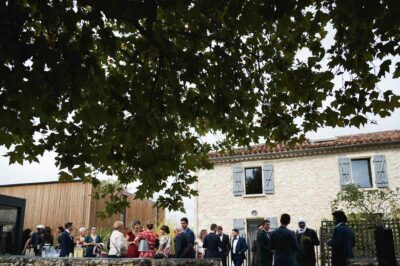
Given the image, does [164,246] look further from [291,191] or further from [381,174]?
[381,174]

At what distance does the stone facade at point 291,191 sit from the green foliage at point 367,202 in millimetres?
1131

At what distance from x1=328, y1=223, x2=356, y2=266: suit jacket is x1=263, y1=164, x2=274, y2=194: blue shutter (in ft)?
44.3

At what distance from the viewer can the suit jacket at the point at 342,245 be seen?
26.1 ft

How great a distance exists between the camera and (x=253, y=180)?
880 inches

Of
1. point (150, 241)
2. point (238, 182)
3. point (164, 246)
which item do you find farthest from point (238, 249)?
point (238, 182)

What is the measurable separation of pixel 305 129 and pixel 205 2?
2.80 metres

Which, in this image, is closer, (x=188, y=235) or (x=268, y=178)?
(x=188, y=235)

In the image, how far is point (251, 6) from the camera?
15.8 ft

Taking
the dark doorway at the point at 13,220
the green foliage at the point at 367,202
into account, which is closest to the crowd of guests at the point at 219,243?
the dark doorway at the point at 13,220

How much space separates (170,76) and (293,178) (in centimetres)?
1706

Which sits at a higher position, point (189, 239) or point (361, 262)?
point (189, 239)

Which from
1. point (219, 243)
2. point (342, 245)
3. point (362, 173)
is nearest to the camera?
point (342, 245)

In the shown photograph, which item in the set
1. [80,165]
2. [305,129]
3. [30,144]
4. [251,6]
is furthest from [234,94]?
[30,144]

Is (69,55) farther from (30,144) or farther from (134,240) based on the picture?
(134,240)
